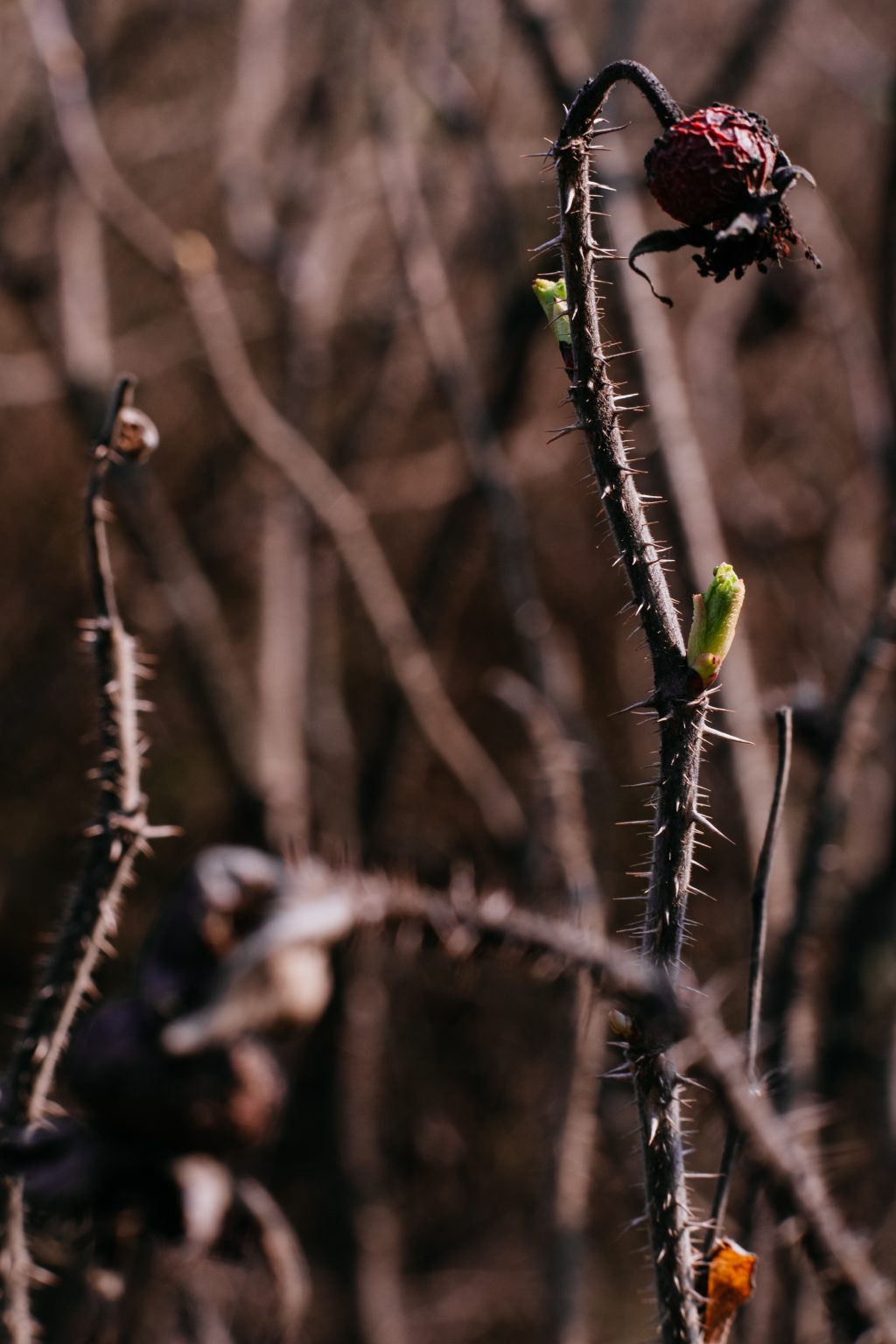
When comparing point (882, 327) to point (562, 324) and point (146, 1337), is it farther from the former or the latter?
point (146, 1337)

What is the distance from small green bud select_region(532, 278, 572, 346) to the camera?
21.7 inches

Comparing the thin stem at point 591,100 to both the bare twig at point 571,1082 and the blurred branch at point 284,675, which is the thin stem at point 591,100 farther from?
the blurred branch at point 284,675

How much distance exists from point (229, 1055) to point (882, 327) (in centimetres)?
183

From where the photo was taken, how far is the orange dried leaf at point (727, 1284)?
0.61 metres

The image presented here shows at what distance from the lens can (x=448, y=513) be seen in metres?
2.45

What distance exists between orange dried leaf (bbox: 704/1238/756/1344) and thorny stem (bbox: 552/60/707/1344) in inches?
1.4

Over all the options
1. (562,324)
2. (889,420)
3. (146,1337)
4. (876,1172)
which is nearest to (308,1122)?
(146,1337)

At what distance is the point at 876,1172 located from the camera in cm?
189

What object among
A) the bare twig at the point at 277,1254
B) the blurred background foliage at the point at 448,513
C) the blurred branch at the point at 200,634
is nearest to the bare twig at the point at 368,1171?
the blurred background foliage at the point at 448,513

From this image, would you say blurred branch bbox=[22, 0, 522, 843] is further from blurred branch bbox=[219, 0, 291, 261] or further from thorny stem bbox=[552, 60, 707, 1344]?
thorny stem bbox=[552, 60, 707, 1344]

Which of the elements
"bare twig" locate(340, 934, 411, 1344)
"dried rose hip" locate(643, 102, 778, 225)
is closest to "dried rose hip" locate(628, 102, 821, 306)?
"dried rose hip" locate(643, 102, 778, 225)

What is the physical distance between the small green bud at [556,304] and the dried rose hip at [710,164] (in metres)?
0.06

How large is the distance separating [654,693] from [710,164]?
0.24 m

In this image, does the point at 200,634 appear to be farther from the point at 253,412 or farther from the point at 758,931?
the point at 758,931
